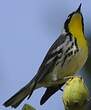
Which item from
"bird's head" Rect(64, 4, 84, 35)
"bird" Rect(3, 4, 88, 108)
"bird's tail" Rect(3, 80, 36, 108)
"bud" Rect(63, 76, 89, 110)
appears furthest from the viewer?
"bird's head" Rect(64, 4, 84, 35)

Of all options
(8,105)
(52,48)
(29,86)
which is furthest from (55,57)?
(8,105)

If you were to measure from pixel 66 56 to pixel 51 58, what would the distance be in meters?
0.06

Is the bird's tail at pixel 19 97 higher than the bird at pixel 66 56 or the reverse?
higher

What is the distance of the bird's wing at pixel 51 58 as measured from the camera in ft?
4.15

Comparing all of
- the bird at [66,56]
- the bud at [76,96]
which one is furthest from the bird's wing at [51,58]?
the bud at [76,96]

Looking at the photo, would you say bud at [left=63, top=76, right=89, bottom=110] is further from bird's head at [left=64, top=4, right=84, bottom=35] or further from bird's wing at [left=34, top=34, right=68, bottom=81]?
bird's head at [left=64, top=4, right=84, bottom=35]

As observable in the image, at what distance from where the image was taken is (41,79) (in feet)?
3.94

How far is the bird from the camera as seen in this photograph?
119cm

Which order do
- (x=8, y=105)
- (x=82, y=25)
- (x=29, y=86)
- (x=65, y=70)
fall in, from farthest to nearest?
(x=82, y=25) → (x=65, y=70) → (x=29, y=86) → (x=8, y=105)

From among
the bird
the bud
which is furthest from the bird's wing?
the bud

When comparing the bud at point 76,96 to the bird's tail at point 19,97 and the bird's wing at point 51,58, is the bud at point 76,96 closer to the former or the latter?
the bird's tail at point 19,97

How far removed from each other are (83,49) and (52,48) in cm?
17

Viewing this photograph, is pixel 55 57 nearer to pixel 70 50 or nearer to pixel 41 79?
pixel 70 50

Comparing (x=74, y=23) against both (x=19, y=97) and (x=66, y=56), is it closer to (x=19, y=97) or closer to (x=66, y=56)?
(x=66, y=56)
